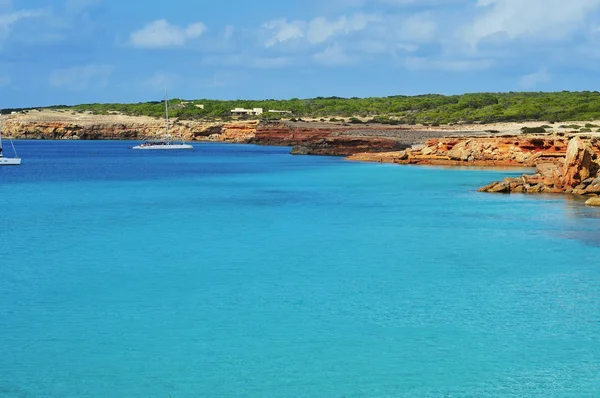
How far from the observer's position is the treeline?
91.4m

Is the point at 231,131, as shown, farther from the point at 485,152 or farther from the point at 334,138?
the point at 485,152

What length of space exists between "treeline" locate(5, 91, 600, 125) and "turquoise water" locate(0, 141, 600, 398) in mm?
57149

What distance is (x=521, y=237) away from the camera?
26.6 meters

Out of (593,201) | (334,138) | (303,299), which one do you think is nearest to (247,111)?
(334,138)

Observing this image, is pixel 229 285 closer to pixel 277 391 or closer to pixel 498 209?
pixel 277 391

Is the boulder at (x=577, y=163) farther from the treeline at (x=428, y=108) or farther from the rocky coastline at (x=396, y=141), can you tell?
the treeline at (x=428, y=108)

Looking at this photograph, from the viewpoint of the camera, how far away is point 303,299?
17984 millimetres

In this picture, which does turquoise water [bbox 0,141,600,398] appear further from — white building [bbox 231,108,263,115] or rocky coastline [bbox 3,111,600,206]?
white building [bbox 231,108,263,115]

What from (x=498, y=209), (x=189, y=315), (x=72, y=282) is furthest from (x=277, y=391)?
(x=498, y=209)

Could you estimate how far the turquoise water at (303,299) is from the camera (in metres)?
12.9

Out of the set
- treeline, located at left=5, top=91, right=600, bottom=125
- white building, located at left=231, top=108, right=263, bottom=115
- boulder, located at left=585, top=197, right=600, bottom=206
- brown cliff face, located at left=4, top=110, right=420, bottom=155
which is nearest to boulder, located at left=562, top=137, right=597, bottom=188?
boulder, located at left=585, top=197, right=600, bottom=206

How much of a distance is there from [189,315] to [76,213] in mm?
19692

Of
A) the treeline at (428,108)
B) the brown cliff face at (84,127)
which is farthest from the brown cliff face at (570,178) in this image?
the brown cliff face at (84,127)

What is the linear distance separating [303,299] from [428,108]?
356ft
